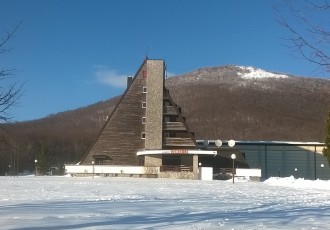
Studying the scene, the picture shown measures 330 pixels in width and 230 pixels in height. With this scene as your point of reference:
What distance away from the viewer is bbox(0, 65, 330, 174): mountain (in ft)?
328

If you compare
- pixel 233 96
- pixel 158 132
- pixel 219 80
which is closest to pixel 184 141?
pixel 158 132

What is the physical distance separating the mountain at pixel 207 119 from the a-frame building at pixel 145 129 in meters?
22.5

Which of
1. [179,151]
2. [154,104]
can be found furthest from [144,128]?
[179,151]

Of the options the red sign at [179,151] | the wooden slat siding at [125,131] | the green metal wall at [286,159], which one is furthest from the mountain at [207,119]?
the red sign at [179,151]

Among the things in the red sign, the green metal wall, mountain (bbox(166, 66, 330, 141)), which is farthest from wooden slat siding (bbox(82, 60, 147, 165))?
mountain (bbox(166, 66, 330, 141))

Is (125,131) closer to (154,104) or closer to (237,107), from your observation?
(154,104)

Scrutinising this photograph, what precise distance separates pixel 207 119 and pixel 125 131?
74.4 meters

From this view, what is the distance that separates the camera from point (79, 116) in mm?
151000

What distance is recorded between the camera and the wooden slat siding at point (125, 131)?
54.6 meters

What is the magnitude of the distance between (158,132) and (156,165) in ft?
11.8

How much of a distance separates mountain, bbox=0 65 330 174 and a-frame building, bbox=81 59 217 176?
2250 cm

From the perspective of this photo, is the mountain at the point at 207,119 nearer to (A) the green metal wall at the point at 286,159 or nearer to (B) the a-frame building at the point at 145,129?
(A) the green metal wall at the point at 286,159

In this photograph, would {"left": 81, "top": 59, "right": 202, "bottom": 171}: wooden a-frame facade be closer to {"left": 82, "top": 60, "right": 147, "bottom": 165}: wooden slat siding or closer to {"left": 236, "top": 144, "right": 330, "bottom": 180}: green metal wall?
{"left": 82, "top": 60, "right": 147, "bottom": 165}: wooden slat siding

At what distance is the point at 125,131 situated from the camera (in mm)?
55344
